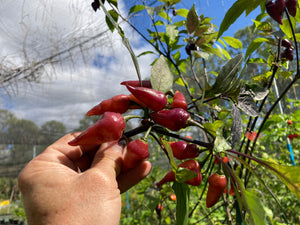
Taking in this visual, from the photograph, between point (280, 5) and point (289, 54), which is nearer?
point (280, 5)

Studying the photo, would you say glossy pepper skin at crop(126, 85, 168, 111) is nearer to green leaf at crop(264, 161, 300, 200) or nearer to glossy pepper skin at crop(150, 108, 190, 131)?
glossy pepper skin at crop(150, 108, 190, 131)

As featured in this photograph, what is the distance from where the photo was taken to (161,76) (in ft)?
1.30

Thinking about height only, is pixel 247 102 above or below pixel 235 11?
below

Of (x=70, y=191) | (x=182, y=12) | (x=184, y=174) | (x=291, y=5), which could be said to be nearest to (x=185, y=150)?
(x=184, y=174)

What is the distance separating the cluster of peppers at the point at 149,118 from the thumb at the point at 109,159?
0.01 meters

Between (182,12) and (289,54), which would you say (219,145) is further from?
(182,12)

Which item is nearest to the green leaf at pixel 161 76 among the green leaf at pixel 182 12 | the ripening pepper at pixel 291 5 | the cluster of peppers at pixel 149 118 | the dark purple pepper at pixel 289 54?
the cluster of peppers at pixel 149 118

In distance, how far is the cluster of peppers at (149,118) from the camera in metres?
0.36

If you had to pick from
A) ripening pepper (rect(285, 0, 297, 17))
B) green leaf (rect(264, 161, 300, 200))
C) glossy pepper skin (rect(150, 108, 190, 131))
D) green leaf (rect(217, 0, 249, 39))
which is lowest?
green leaf (rect(264, 161, 300, 200))

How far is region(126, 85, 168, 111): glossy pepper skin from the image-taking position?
36 cm

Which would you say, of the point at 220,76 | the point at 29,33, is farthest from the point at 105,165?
the point at 29,33

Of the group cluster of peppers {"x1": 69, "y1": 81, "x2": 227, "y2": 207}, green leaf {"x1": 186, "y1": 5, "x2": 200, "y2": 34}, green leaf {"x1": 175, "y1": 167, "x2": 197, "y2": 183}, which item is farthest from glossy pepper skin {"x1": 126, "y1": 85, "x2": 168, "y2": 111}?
green leaf {"x1": 186, "y1": 5, "x2": 200, "y2": 34}

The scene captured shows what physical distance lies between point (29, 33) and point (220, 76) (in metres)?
3.33

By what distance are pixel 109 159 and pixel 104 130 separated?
0.07 meters
